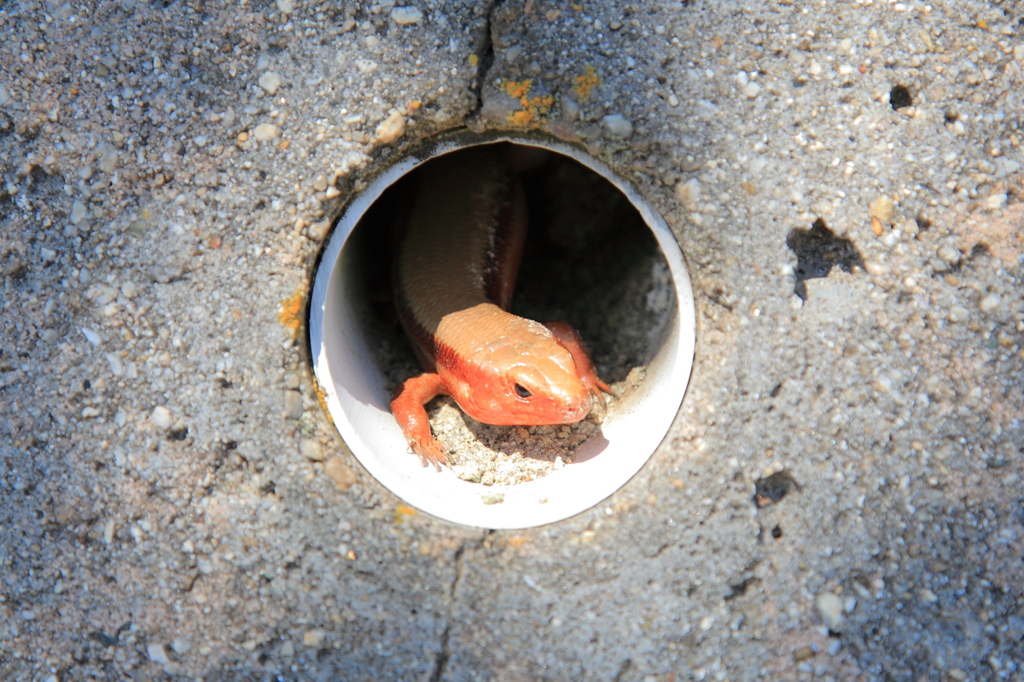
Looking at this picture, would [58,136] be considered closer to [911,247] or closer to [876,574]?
[911,247]

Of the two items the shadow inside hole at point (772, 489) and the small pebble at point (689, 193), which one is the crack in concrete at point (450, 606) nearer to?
the shadow inside hole at point (772, 489)

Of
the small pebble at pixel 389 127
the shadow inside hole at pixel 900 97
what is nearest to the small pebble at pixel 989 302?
the shadow inside hole at pixel 900 97

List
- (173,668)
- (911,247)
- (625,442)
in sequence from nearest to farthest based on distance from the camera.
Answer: (911,247), (173,668), (625,442)

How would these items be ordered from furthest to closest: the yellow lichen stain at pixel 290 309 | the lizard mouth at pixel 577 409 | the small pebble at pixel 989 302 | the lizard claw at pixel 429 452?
the lizard claw at pixel 429 452, the lizard mouth at pixel 577 409, the yellow lichen stain at pixel 290 309, the small pebble at pixel 989 302

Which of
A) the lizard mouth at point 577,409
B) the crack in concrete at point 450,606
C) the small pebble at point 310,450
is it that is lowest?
the crack in concrete at point 450,606

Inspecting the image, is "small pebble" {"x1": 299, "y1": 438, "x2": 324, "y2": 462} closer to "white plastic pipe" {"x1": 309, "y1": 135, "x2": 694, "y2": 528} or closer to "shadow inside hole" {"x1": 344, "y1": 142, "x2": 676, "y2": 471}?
"white plastic pipe" {"x1": 309, "y1": 135, "x2": 694, "y2": 528}

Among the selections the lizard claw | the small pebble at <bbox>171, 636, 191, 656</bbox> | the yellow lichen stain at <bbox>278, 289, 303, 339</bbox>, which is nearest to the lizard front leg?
the lizard claw

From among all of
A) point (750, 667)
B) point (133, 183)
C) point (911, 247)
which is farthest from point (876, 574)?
point (133, 183)
